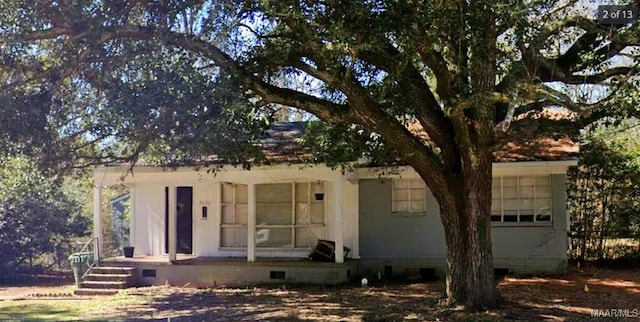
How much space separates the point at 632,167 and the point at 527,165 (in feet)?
9.94

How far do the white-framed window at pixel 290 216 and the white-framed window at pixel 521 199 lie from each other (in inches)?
175

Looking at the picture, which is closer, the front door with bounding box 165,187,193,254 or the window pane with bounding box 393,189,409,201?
the window pane with bounding box 393,189,409,201

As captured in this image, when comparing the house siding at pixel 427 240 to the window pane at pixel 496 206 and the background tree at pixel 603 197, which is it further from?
the background tree at pixel 603 197

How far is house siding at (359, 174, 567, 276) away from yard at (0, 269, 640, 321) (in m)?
0.79

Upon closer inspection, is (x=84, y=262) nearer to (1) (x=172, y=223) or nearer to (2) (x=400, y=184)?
(1) (x=172, y=223)

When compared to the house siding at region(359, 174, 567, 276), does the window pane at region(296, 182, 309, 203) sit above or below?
above

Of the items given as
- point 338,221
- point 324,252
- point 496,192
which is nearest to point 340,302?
point 338,221

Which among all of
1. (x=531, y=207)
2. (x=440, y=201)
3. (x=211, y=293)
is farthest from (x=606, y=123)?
(x=211, y=293)

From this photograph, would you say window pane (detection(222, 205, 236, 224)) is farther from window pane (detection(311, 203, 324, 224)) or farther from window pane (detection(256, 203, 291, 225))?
window pane (detection(311, 203, 324, 224))

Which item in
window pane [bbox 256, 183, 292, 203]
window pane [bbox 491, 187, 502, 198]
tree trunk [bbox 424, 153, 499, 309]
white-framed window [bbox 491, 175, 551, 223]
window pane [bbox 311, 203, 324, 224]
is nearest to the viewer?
tree trunk [bbox 424, 153, 499, 309]

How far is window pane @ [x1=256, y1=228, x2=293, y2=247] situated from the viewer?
54.3 ft

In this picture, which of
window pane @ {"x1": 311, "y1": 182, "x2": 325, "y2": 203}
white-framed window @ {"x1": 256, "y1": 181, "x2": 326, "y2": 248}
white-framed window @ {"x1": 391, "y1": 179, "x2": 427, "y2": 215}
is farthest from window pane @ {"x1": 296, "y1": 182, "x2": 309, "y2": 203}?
white-framed window @ {"x1": 391, "y1": 179, "x2": 427, "y2": 215}

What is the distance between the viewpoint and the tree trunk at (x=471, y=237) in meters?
10.5

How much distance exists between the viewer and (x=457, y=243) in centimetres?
1065
